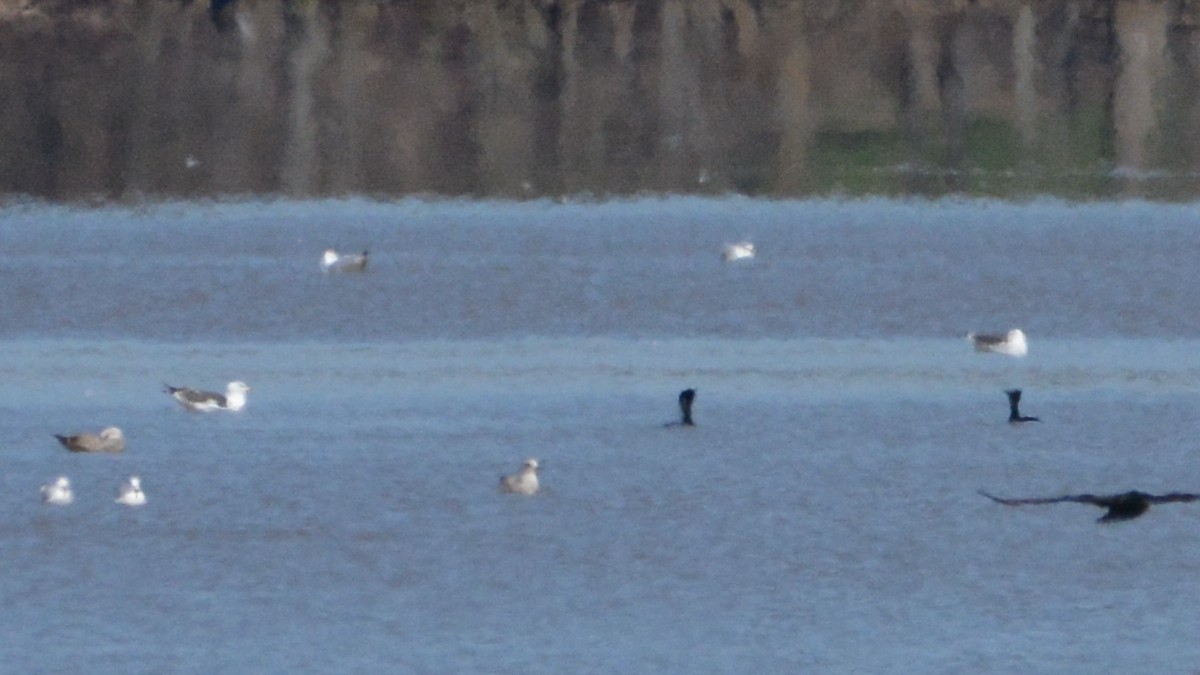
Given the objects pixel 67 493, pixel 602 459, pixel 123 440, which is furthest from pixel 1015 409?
pixel 67 493

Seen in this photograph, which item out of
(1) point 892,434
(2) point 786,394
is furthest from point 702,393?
(1) point 892,434

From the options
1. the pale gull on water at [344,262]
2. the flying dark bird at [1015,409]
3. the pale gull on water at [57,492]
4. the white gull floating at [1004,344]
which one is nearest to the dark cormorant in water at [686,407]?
the flying dark bird at [1015,409]

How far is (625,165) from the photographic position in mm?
30703

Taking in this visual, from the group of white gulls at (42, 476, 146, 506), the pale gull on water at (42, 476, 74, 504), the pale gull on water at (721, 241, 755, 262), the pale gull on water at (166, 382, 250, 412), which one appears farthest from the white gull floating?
the pale gull on water at (42, 476, 74, 504)

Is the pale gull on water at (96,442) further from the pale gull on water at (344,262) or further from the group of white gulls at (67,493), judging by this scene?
the pale gull on water at (344,262)

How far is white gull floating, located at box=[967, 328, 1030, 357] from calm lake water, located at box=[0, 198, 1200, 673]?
0.87 ft

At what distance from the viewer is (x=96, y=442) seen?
12.0 meters

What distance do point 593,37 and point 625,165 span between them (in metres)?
15.0

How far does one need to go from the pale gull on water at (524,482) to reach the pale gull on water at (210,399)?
2.70 m

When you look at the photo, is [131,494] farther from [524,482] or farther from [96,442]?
[524,482]

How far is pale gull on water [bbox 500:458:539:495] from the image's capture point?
10.9 meters

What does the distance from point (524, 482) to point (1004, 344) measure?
553 cm

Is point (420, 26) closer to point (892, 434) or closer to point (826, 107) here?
point (826, 107)

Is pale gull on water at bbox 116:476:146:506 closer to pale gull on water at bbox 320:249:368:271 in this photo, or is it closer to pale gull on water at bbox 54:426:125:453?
pale gull on water at bbox 54:426:125:453
